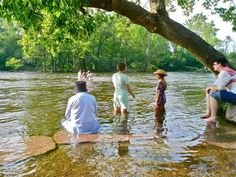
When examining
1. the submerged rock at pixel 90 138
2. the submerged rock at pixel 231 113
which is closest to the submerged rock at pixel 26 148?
the submerged rock at pixel 90 138

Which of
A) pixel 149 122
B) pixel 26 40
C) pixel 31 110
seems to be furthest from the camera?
pixel 31 110

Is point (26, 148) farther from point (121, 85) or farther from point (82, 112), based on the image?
point (121, 85)

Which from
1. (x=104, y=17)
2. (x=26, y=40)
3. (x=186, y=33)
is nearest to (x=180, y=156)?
(x=186, y=33)

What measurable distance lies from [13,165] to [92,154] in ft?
4.82

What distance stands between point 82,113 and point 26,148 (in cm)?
163

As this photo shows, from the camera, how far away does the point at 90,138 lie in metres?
7.78

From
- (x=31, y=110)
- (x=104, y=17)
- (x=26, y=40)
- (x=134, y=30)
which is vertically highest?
(x=134, y=30)

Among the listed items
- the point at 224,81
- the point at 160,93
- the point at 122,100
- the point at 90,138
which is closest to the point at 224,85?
the point at 224,81

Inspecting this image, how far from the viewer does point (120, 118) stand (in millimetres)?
10898

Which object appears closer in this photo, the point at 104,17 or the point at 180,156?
the point at 180,156

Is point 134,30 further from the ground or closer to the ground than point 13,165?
further from the ground

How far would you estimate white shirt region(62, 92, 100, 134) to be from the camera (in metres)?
8.16

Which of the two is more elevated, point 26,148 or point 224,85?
point 224,85

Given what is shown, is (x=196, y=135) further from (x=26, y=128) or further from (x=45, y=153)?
(x=26, y=128)
